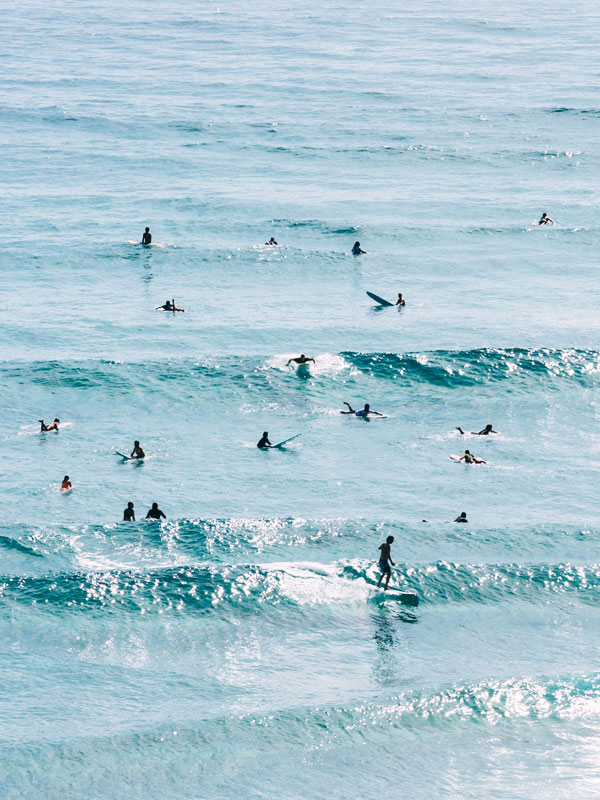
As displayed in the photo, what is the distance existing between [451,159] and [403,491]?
238 ft

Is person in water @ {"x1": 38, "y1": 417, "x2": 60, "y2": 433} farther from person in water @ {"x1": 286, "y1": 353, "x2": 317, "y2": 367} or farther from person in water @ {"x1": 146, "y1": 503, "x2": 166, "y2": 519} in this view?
person in water @ {"x1": 286, "y1": 353, "x2": 317, "y2": 367}

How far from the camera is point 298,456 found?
56125 millimetres

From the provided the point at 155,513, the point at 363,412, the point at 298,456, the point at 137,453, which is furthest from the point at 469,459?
the point at 137,453

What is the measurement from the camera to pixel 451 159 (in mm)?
118062

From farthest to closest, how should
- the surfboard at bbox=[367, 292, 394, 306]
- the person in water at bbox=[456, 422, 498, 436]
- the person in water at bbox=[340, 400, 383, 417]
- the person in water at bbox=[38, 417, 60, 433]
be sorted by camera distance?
the surfboard at bbox=[367, 292, 394, 306] < the person in water at bbox=[340, 400, 383, 417] < the person in water at bbox=[38, 417, 60, 433] < the person in water at bbox=[456, 422, 498, 436]

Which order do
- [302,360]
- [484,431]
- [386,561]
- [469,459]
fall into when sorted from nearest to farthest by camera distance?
1. [386,561]
2. [469,459]
3. [484,431]
4. [302,360]

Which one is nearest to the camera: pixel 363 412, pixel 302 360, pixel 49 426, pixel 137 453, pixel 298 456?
pixel 137 453

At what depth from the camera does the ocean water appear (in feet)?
122

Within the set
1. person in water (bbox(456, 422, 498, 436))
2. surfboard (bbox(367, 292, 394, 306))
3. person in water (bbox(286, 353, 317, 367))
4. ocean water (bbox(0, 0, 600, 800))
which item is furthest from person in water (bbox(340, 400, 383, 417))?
surfboard (bbox(367, 292, 394, 306))

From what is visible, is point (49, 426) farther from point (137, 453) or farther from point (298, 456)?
point (298, 456)

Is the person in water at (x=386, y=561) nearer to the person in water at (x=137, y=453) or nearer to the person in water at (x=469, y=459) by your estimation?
the person in water at (x=469, y=459)

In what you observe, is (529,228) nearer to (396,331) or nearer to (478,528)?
(396,331)

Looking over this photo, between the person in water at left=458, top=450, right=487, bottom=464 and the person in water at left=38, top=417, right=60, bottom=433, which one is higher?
the person in water at left=458, top=450, right=487, bottom=464

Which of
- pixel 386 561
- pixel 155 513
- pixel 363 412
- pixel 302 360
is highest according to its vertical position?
pixel 302 360
